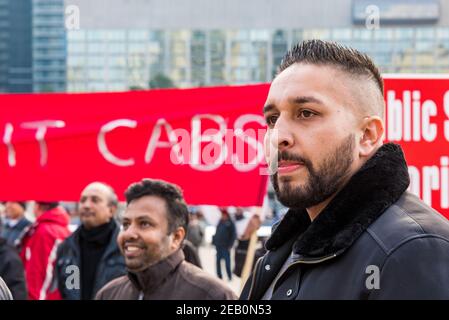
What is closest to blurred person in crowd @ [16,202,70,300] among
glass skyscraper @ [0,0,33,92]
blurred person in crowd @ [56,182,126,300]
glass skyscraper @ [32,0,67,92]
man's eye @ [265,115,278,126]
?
blurred person in crowd @ [56,182,126,300]

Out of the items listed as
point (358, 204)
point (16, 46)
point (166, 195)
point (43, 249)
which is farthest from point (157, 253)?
point (16, 46)

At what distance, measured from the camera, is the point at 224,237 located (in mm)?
12547

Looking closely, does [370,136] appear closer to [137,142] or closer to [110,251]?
[137,142]

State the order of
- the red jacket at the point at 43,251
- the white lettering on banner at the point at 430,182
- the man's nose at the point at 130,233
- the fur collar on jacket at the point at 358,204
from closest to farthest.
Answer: the fur collar on jacket at the point at 358,204
the man's nose at the point at 130,233
the white lettering on banner at the point at 430,182
the red jacket at the point at 43,251

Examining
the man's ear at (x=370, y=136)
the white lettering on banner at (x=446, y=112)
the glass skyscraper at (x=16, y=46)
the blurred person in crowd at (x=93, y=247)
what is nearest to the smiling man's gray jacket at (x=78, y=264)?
the blurred person in crowd at (x=93, y=247)

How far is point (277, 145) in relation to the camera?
1.77 metres

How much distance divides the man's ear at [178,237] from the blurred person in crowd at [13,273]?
1.48m

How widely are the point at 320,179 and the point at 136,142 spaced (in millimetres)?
3008

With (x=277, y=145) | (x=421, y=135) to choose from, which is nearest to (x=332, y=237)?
(x=277, y=145)

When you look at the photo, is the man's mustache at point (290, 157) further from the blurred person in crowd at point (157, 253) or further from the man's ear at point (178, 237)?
the man's ear at point (178, 237)

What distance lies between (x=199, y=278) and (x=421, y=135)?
4.20 ft

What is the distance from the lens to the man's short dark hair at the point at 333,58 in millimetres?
1824

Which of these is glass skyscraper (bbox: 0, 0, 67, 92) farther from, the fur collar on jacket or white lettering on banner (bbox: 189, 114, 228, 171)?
the fur collar on jacket
